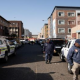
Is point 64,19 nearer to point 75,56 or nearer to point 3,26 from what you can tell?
point 3,26

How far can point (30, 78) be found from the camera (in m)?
6.39

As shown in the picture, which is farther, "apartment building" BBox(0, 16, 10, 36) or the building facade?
"apartment building" BBox(0, 16, 10, 36)

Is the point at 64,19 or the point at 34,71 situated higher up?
the point at 64,19

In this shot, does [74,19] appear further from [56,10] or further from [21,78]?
[21,78]

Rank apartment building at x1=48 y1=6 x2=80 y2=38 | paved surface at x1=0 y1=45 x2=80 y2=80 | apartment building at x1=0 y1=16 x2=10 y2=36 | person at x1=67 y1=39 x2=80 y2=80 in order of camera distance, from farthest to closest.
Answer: apartment building at x1=48 y1=6 x2=80 y2=38 < apartment building at x1=0 y1=16 x2=10 y2=36 < paved surface at x1=0 y1=45 x2=80 y2=80 < person at x1=67 y1=39 x2=80 y2=80

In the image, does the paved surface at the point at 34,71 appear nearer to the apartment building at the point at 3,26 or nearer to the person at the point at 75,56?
the person at the point at 75,56

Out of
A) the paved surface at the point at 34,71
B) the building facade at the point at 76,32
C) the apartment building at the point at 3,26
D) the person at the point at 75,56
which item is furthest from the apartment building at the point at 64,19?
the person at the point at 75,56

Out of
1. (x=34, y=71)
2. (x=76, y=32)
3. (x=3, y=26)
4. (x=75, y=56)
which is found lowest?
(x=34, y=71)

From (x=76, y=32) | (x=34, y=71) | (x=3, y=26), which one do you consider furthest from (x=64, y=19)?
(x=34, y=71)

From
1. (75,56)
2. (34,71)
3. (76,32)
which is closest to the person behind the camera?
(75,56)

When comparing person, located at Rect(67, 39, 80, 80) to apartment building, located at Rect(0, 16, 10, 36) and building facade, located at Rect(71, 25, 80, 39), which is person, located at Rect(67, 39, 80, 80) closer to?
building facade, located at Rect(71, 25, 80, 39)

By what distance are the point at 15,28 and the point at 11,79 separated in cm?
10120

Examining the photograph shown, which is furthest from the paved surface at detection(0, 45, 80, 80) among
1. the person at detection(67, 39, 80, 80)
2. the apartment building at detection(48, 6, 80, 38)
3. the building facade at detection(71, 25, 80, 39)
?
the apartment building at detection(48, 6, 80, 38)

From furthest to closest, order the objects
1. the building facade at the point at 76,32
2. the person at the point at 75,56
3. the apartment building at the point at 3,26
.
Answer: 1. the apartment building at the point at 3,26
2. the building facade at the point at 76,32
3. the person at the point at 75,56
